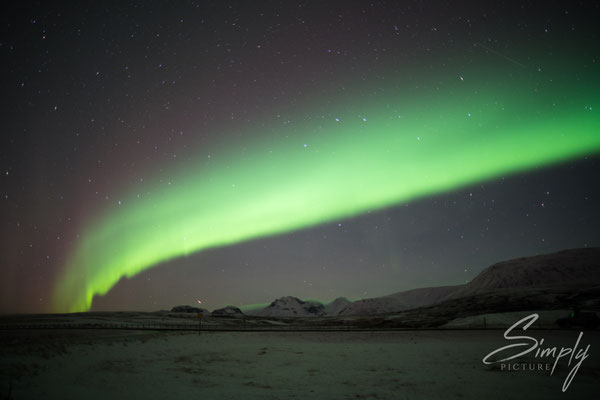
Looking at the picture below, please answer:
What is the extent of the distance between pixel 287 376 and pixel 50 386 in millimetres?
9192

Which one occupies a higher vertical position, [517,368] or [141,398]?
[141,398]

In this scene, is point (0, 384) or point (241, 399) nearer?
point (0, 384)

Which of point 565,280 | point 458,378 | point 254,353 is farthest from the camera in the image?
point 565,280

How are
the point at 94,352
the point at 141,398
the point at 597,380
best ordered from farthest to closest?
1. the point at 94,352
2. the point at 597,380
3. the point at 141,398

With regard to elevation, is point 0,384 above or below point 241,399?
above

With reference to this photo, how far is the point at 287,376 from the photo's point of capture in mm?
15812

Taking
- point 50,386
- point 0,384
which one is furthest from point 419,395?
point 0,384

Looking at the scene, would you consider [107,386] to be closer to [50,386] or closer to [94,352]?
[50,386]

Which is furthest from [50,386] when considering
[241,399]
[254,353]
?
[254,353]

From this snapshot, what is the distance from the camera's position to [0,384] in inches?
413

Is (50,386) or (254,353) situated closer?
(50,386)

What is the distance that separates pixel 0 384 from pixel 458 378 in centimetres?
1711

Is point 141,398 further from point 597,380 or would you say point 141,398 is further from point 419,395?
point 597,380

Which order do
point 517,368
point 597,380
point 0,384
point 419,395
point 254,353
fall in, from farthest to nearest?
1. point 254,353
2. point 517,368
3. point 597,380
4. point 419,395
5. point 0,384
